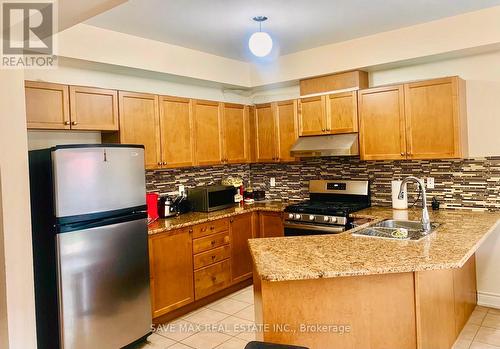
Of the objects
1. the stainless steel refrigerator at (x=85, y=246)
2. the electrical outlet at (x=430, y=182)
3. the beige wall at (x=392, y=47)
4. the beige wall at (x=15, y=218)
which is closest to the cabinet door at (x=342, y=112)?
the beige wall at (x=392, y=47)

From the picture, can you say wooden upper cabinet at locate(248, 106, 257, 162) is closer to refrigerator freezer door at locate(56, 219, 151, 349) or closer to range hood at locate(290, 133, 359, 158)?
range hood at locate(290, 133, 359, 158)

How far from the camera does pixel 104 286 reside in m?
2.90

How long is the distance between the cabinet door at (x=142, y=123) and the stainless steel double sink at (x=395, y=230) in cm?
208

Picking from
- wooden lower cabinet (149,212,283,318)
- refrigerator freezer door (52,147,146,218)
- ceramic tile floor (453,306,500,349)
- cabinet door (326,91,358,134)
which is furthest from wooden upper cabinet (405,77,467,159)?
refrigerator freezer door (52,147,146,218)

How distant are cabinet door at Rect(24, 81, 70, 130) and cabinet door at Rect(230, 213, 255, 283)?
200 cm

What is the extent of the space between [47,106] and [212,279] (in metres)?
2.25

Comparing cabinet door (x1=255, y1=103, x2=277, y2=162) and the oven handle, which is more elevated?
cabinet door (x1=255, y1=103, x2=277, y2=162)

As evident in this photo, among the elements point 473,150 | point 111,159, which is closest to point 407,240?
point 473,150

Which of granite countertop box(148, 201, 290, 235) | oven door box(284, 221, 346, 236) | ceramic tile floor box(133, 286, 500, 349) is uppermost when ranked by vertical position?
Result: granite countertop box(148, 201, 290, 235)

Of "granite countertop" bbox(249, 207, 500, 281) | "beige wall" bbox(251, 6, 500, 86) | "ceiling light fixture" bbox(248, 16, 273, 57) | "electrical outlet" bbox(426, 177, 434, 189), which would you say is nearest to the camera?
"granite countertop" bbox(249, 207, 500, 281)

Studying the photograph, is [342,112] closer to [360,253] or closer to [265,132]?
[265,132]

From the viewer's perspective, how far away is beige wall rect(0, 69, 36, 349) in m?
2.34

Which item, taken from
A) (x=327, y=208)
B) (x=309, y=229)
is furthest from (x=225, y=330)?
(x=327, y=208)

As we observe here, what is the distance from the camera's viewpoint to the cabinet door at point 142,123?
3590mm
